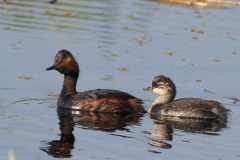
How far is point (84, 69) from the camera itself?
16438 millimetres

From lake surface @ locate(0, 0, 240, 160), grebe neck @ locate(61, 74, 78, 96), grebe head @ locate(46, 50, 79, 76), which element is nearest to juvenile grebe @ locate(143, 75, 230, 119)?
lake surface @ locate(0, 0, 240, 160)

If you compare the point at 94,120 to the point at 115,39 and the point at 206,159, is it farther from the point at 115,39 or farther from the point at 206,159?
the point at 115,39

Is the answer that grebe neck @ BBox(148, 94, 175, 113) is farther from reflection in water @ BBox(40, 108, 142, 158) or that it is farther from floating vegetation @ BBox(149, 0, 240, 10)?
floating vegetation @ BBox(149, 0, 240, 10)

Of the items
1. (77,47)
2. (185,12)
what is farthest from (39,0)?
(77,47)

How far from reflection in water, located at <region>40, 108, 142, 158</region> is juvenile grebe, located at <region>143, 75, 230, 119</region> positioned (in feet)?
2.37

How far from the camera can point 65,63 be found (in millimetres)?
13250

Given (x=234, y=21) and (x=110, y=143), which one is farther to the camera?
(x=234, y=21)

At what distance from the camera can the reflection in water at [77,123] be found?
9.07m

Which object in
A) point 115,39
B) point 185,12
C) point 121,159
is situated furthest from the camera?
point 185,12

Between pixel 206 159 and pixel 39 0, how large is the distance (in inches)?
1038

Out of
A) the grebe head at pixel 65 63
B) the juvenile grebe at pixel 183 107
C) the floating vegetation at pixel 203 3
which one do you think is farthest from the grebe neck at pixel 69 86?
the floating vegetation at pixel 203 3

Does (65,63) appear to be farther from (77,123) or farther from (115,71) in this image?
(115,71)

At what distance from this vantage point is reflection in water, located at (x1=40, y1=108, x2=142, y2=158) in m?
9.07

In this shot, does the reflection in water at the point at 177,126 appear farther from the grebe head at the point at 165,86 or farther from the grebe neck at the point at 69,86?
the grebe neck at the point at 69,86
